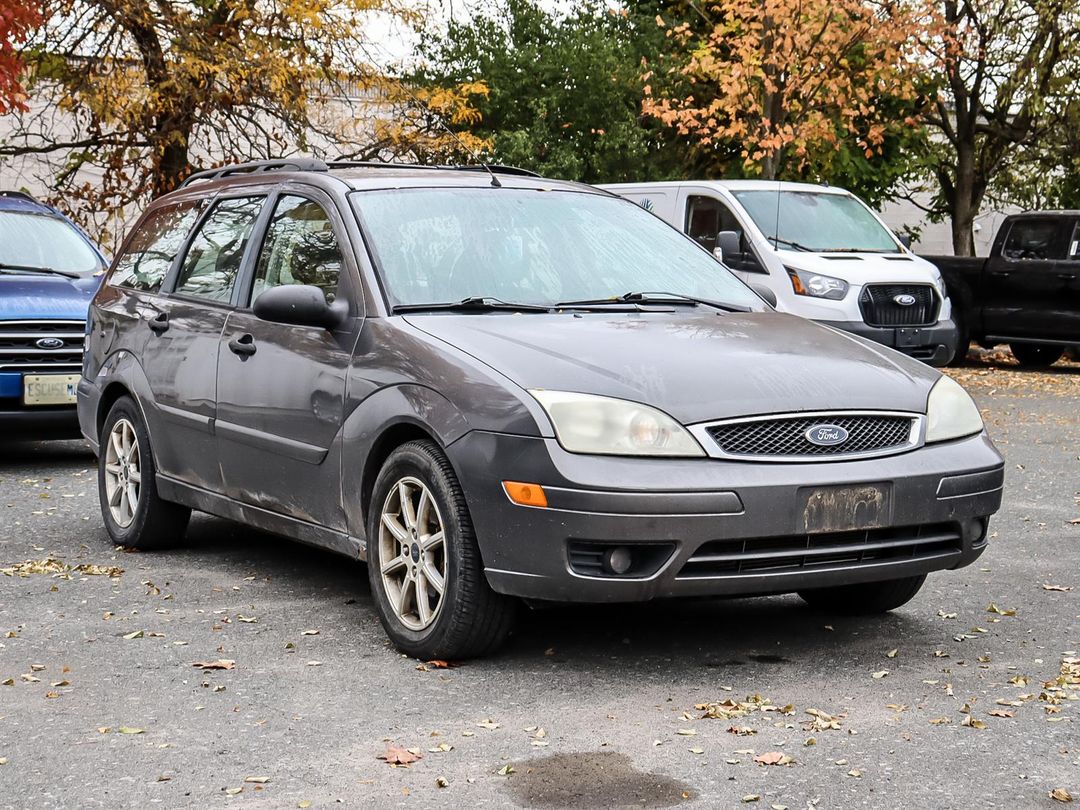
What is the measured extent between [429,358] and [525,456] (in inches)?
25.1

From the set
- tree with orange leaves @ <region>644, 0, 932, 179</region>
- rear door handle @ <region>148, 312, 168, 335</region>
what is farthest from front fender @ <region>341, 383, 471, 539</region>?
tree with orange leaves @ <region>644, 0, 932, 179</region>

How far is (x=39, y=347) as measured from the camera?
10492 mm

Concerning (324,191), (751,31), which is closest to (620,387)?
(324,191)

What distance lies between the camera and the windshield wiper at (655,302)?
19.7ft

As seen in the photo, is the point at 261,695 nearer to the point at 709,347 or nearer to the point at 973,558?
the point at 709,347

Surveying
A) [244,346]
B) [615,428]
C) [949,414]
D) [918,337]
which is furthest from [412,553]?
[918,337]

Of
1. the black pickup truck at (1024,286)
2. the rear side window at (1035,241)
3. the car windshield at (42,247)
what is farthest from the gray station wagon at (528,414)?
the rear side window at (1035,241)

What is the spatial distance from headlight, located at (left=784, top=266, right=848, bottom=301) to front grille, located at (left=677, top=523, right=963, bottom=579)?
10.2 m

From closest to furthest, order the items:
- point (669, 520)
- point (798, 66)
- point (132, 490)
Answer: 1. point (669, 520)
2. point (132, 490)
3. point (798, 66)

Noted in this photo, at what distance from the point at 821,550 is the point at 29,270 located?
772 centimetres

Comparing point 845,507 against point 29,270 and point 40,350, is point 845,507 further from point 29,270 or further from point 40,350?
point 29,270

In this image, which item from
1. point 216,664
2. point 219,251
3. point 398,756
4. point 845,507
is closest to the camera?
point 398,756

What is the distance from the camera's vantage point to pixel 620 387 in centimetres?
507

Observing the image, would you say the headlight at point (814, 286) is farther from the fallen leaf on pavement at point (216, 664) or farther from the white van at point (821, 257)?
the fallen leaf on pavement at point (216, 664)
